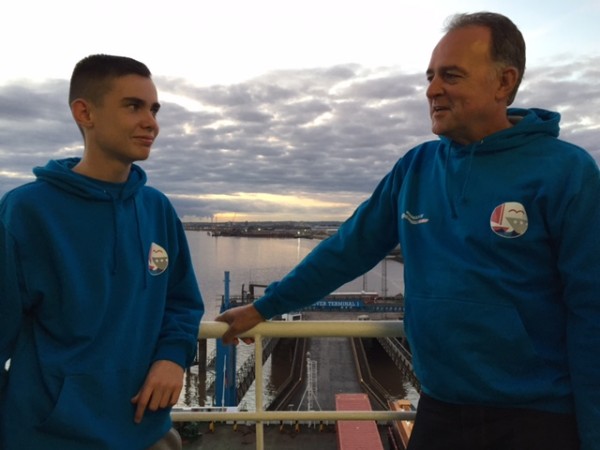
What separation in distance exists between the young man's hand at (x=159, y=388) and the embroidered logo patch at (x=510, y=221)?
1.11 m

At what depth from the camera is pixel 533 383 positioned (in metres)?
1.40

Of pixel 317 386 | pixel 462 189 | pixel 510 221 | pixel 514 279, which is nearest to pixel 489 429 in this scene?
pixel 514 279

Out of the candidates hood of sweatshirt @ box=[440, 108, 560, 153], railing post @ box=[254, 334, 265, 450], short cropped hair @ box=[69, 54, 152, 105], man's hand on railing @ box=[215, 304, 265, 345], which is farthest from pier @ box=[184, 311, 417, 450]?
short cropped hair @ box=[69, 54, 152, 105]

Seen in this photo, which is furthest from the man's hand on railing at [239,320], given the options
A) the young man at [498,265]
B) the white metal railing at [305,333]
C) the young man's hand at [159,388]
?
the young man at [498,265]

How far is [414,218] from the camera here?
1.65 m

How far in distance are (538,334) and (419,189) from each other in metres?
0.60

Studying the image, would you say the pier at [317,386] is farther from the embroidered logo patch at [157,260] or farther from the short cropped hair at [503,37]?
the short cropped hair at [503,37]

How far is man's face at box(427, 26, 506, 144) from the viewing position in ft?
5.14

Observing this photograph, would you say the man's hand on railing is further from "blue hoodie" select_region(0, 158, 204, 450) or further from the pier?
the pier

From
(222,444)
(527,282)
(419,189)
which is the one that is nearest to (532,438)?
(527,282)

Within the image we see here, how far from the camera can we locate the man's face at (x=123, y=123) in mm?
1560

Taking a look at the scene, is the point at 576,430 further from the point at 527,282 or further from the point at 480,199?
the point at 480,199

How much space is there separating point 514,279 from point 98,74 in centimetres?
147

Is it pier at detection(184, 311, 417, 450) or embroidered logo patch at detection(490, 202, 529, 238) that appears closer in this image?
embroidered logo patch at detection(490, 202, 529, 238)
